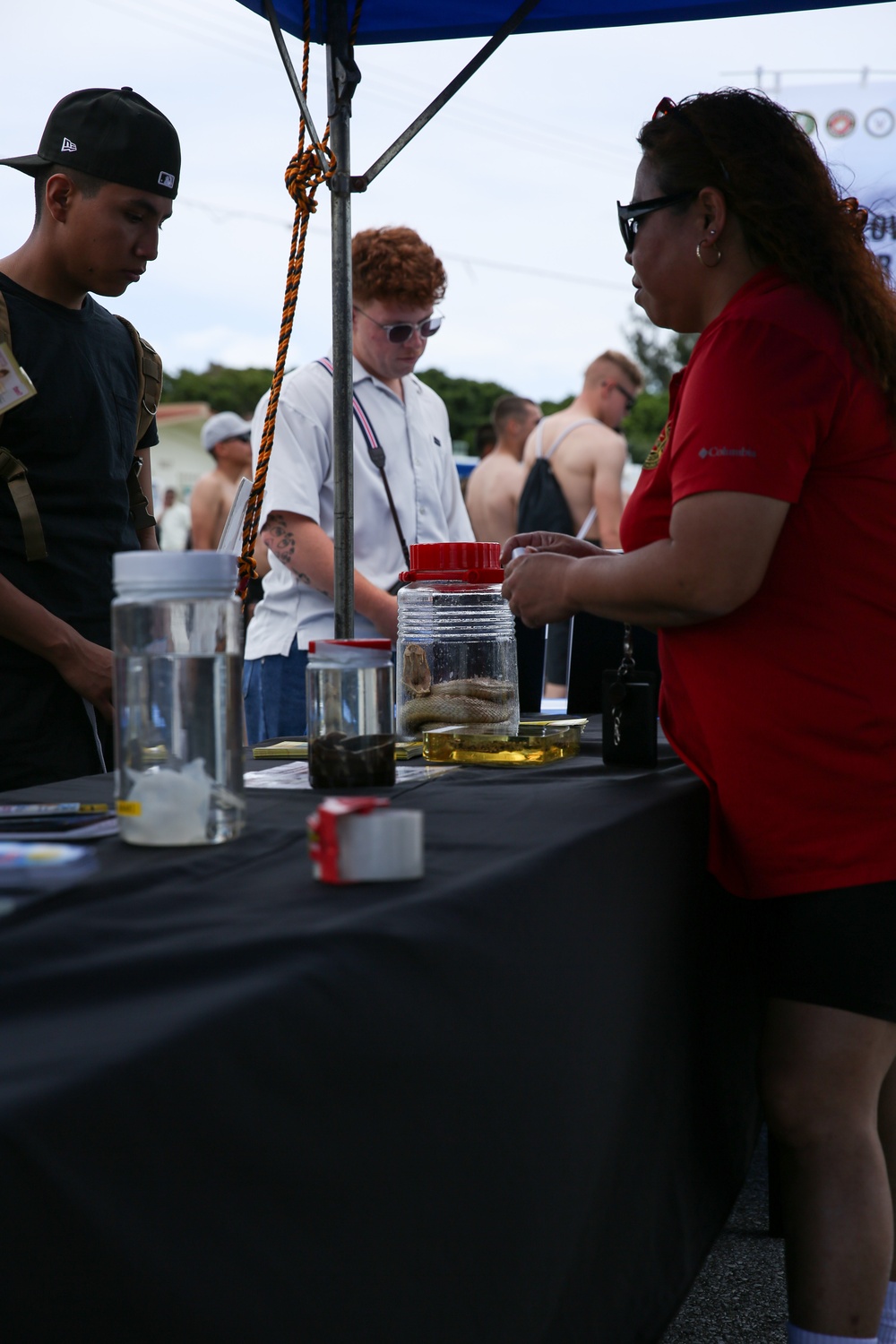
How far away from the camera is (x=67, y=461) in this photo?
1958 mm

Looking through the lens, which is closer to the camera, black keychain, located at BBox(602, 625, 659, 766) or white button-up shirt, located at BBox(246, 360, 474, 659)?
black keychain, located at BBox(602, 625, 659, 766)

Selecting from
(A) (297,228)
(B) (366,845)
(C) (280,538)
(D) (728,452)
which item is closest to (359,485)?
(C) (280,538)

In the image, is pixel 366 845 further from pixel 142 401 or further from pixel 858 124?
pixel 858 124

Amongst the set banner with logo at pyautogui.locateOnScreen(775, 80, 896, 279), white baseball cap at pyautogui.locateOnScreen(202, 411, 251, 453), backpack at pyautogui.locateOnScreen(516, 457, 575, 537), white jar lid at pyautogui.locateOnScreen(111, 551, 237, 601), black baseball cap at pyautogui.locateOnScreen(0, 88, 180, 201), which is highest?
banner with logo at pyautogui.locateOnScreen(775, 80, 896, 279)

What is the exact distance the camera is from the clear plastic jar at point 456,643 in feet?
5.56

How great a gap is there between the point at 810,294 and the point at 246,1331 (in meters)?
1.11

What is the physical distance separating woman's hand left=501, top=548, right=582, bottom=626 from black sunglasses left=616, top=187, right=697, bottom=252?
0.41 m

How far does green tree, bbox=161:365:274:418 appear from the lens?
42094 mm

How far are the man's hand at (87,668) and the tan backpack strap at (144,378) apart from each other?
51cm

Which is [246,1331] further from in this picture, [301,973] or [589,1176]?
[589,1176]

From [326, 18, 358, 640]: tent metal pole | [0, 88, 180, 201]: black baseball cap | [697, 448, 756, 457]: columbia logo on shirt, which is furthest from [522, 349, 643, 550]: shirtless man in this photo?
[697, 448, 756, 457]: columbia logo on shirt

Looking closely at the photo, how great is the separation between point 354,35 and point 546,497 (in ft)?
9.50

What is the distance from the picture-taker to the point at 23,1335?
0.61m

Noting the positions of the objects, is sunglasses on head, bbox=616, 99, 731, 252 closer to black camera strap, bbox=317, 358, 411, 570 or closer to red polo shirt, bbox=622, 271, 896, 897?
red polo shirt, bbox=622, 271, 896, 897
